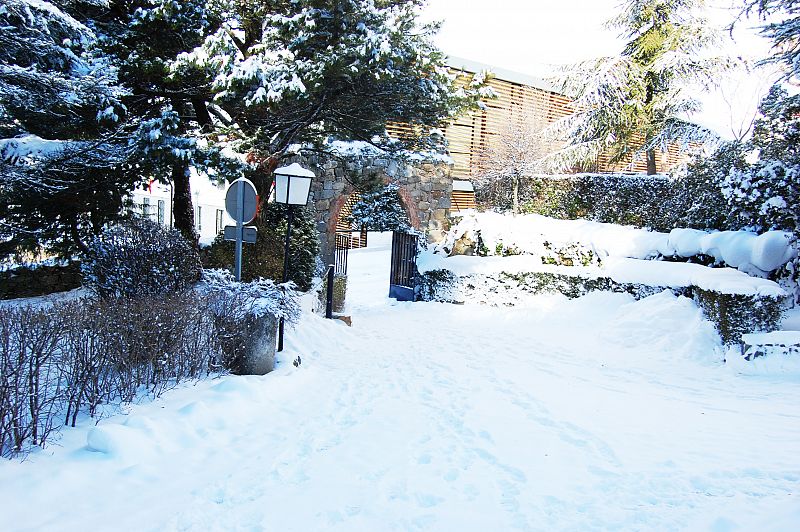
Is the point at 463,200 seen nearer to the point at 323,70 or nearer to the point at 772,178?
the point at 772,178

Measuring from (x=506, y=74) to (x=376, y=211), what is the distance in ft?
20.2

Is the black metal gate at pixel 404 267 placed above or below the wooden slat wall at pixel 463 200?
below

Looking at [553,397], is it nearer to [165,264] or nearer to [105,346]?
[105,346]

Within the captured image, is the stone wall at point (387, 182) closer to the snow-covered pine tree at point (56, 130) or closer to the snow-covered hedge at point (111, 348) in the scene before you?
the snow-covered pine tree at point (56, 130)

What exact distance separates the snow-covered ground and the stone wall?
632cm

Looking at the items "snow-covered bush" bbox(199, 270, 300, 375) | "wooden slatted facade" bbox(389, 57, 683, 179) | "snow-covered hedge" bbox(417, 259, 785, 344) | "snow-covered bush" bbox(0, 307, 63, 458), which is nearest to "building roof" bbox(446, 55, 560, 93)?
"wooden slatted facade" bbox(389, 57, 683, 179)

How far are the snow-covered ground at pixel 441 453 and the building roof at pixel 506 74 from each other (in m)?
10.7

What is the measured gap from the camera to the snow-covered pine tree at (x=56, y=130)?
516 cm

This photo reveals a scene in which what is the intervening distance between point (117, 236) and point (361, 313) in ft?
18.6

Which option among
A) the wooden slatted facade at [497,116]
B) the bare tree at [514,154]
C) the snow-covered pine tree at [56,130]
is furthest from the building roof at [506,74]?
the snow-covered pine tree at [56,130]

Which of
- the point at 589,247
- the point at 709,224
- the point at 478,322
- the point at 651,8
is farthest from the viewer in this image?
the point at 651,8

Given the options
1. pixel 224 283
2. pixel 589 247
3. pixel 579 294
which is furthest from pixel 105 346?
pixel 589 247

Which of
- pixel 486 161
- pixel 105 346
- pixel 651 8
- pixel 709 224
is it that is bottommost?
pixel 105 346

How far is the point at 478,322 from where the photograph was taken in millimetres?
9594
